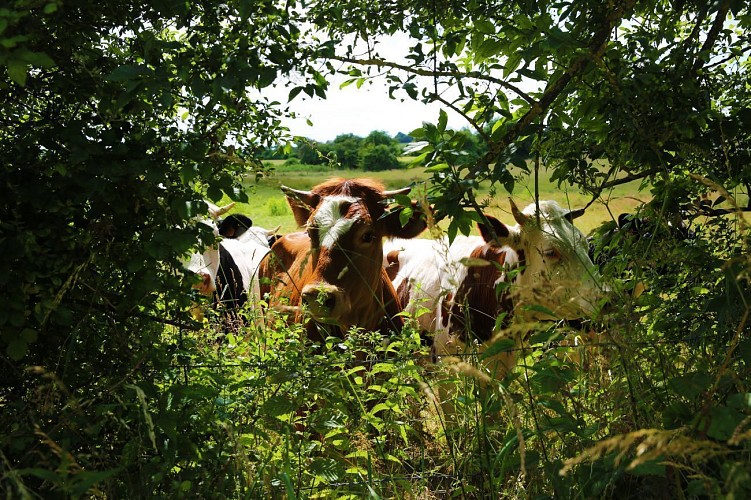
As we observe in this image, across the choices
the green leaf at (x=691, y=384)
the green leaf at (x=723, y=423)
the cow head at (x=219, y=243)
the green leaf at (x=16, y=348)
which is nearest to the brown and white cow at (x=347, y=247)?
the cow head at (x=219, y=243)

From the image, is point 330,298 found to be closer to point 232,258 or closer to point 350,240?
point 350,240

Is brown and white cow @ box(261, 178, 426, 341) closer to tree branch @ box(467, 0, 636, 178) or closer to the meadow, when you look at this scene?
the meadow

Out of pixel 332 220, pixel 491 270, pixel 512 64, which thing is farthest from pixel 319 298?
pixel 491 270

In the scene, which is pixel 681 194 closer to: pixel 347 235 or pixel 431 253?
pixel 347 235

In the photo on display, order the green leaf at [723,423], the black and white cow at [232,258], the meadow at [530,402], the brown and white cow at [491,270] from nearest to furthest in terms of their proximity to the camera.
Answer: the green leaf at [723,423] → the meadow at [530,402] → the brown and white cow at [491,270] → the black and white cow at [232,258]

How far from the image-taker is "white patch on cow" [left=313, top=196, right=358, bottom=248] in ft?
15.6

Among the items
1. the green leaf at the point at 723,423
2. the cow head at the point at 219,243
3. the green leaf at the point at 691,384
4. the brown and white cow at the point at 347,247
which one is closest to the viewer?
the green leaf at the point at 723,423

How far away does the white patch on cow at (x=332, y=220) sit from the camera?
187 inches

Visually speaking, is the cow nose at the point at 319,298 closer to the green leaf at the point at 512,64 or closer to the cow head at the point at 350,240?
the cow head at the point at 350,240

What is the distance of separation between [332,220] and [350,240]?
0.64 ft

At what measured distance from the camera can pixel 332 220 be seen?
488cm

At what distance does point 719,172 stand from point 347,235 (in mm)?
2334

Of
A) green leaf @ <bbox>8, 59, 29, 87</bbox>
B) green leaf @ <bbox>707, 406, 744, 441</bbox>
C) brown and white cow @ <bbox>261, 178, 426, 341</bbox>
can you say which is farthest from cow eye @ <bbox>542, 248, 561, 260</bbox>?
green leaf @ <bbox>8, 59, 29, 87</bbox>

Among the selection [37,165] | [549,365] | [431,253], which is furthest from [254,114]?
[431,253]
